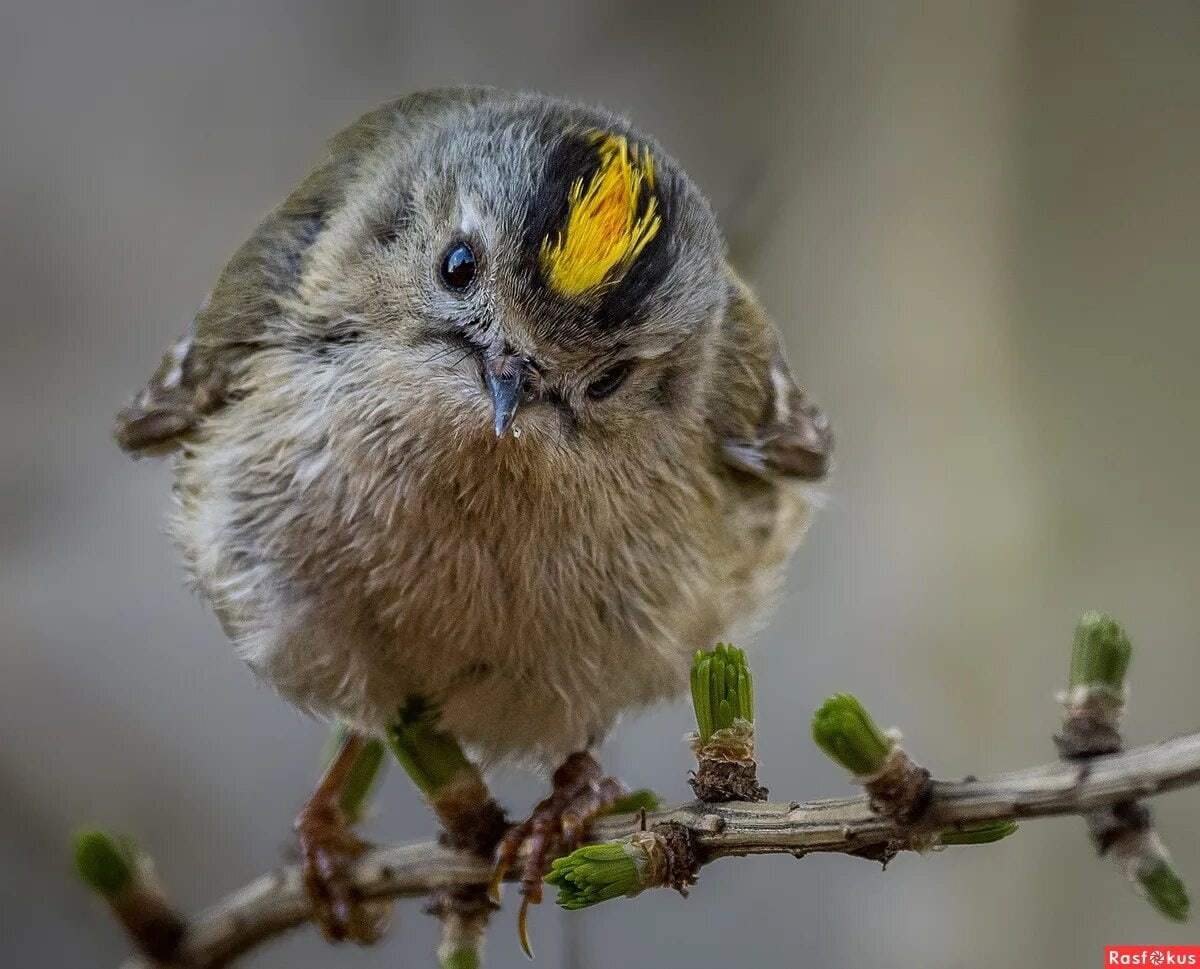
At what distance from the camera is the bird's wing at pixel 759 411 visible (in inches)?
44.9

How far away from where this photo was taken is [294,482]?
38.9 inches

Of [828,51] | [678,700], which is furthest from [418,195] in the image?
[828,51]

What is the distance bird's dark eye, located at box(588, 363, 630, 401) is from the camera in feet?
2.99

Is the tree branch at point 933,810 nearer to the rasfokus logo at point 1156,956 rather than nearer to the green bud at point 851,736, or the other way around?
the green bud at point 851,736

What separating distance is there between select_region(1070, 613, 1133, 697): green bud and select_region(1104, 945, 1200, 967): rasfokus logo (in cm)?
51

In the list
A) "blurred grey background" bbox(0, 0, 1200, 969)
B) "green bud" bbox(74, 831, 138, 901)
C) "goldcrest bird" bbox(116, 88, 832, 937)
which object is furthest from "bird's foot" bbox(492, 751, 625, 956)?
"blurred grey background" bbox(0, 0, 1200, 969)

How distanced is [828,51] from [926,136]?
22 centimetres

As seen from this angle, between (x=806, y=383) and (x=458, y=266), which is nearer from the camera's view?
Result: (x=458, y=266)

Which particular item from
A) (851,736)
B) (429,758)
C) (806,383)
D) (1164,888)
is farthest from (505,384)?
(806,383)

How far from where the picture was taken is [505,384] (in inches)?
32.3

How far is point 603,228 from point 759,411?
41cm

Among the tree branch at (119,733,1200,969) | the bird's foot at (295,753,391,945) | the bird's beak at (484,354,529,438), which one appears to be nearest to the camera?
the tree branch at (119,733,1200,969)

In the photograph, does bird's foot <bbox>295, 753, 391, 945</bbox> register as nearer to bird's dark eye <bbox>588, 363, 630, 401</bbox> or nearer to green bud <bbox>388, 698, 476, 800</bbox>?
green bud <bbox>388, 698, 476, 800</bbox>

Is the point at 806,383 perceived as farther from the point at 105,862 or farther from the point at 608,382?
the point at 105,862
